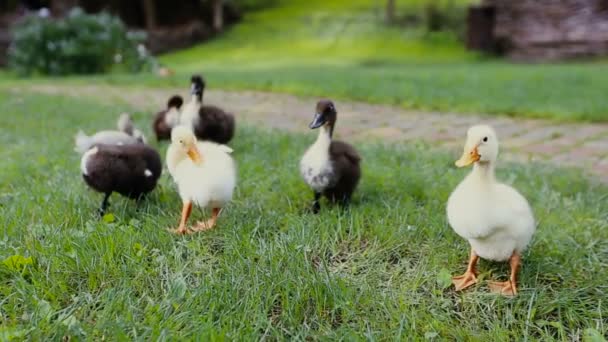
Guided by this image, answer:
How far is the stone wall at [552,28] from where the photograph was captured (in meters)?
16.4

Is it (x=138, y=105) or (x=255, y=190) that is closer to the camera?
(x=255, y=190)

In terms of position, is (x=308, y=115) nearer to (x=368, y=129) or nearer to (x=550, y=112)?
(x=368, y=129)

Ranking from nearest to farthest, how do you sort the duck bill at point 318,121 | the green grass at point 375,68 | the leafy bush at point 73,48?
the duck bill at point 318,121 < the green grass at point 375,68 < the leafy bush at point 73,48

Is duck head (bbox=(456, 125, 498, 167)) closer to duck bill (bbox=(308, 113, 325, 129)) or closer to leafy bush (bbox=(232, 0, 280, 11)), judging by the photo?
duck bill (bbox=(308, 113, 325, 129))

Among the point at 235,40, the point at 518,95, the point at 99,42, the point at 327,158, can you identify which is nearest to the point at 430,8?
the point at 235,40

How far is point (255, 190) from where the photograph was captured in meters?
3.61

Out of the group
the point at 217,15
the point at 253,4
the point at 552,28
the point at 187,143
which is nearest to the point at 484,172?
the point at 187,143

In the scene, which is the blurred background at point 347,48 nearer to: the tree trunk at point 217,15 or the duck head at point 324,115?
the tree trunk at point 217,15

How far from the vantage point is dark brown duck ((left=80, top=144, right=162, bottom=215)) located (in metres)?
3.10

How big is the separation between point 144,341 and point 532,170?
343cm

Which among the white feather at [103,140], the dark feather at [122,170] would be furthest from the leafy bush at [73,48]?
the dark feather at [122,170]

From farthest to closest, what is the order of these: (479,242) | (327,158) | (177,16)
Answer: (177,16) < (327,158) < (479,242)

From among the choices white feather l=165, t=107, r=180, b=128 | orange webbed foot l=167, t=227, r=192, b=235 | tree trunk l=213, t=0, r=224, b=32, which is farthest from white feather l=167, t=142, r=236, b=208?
tree trunk l=213, t=0, r=224, b=32

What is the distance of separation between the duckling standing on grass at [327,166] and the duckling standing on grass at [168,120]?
2.09 m
